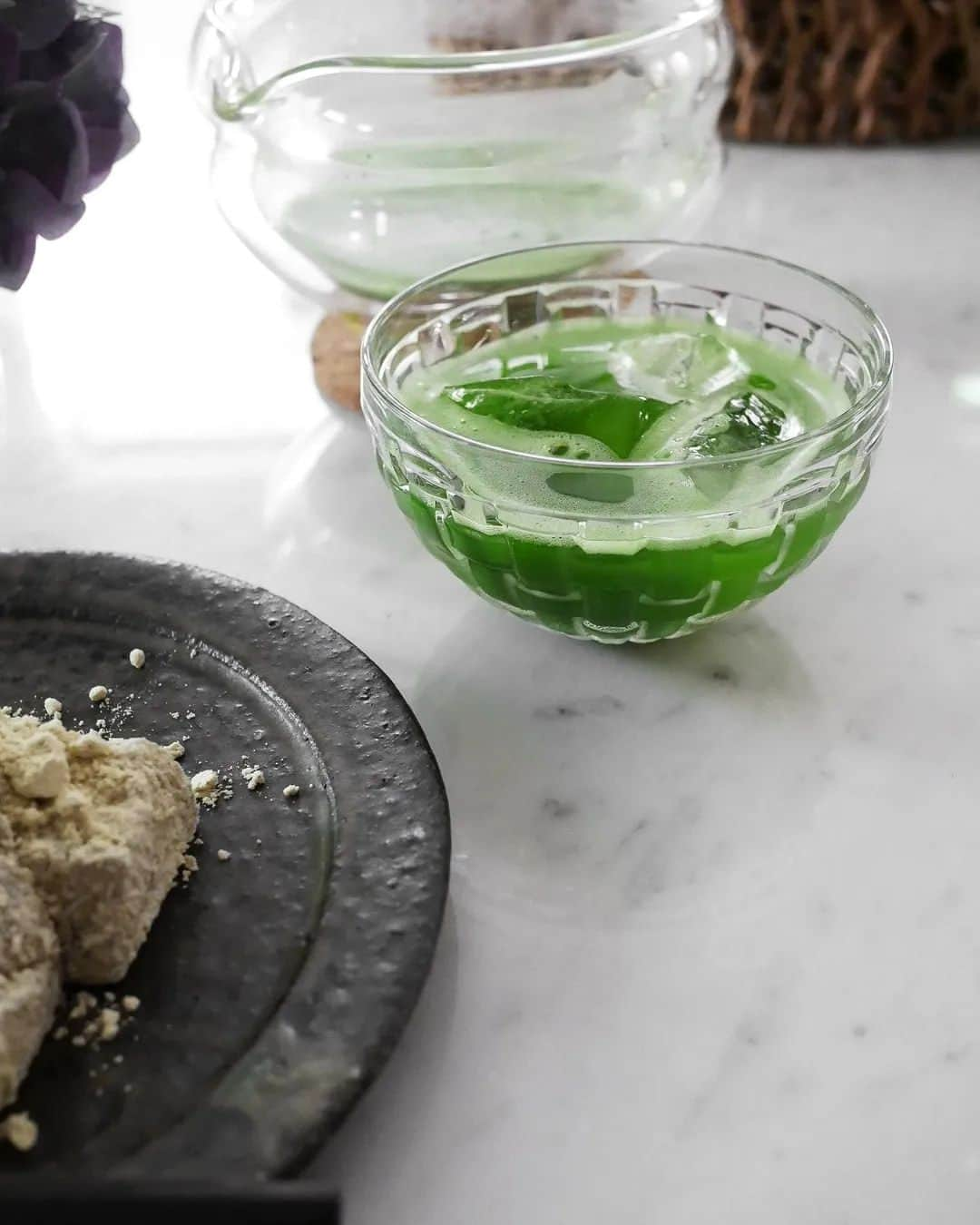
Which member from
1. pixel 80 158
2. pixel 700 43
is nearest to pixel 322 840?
pixel 80 158

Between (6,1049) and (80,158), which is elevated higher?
(80,158)

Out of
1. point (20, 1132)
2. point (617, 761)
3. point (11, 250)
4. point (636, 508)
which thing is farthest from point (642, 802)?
point (11, 250)

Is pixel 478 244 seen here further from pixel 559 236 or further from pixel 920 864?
pixel 920 864

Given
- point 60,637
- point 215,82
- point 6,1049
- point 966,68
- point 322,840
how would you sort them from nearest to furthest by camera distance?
point 6,1049 < point 322,840 < point 60,637 < point 215,82 < point 966,68

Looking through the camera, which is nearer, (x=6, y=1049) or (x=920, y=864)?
(x=6, y=1049)

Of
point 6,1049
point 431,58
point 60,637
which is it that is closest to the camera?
point 6,1049

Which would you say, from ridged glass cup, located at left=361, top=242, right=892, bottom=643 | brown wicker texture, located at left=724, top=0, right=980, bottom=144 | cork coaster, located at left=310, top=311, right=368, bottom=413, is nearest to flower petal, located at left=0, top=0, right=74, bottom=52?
ridged glass cup, located at left=361, top=242, right=892, bottom=643

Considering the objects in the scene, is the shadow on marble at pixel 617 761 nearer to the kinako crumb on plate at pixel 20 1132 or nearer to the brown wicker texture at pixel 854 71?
the kinako crumb on plate at pixel 20 1132
